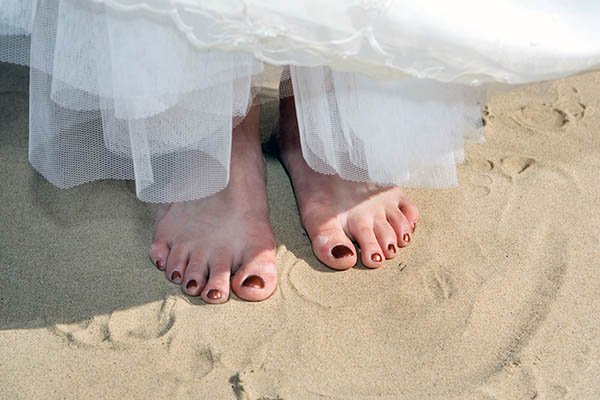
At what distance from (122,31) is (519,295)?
818mm

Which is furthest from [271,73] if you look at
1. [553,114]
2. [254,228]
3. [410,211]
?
[553,114]

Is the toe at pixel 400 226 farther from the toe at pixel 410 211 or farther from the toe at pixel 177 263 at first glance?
the toe at pixel 177 263

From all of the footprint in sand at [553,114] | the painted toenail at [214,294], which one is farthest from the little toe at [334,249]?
the footprint in sand at [553,114]

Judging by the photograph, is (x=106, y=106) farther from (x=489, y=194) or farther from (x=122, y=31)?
(x=489, y=194)

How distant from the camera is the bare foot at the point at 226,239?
3.99 feet

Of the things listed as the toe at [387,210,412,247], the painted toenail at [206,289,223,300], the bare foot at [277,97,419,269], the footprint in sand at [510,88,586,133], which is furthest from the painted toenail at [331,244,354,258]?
the footprint in sand at [510,88,586,133]

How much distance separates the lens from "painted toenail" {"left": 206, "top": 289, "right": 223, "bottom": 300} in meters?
1.20

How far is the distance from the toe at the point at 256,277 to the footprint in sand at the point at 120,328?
0.44ft

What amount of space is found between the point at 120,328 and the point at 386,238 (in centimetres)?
53

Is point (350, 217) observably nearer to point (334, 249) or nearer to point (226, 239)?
point (334, 249)

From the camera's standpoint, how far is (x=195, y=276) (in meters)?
1.23

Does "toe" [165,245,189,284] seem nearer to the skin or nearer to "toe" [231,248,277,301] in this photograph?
the skin

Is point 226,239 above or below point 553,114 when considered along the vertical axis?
below

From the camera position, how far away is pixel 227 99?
3.37 feet
